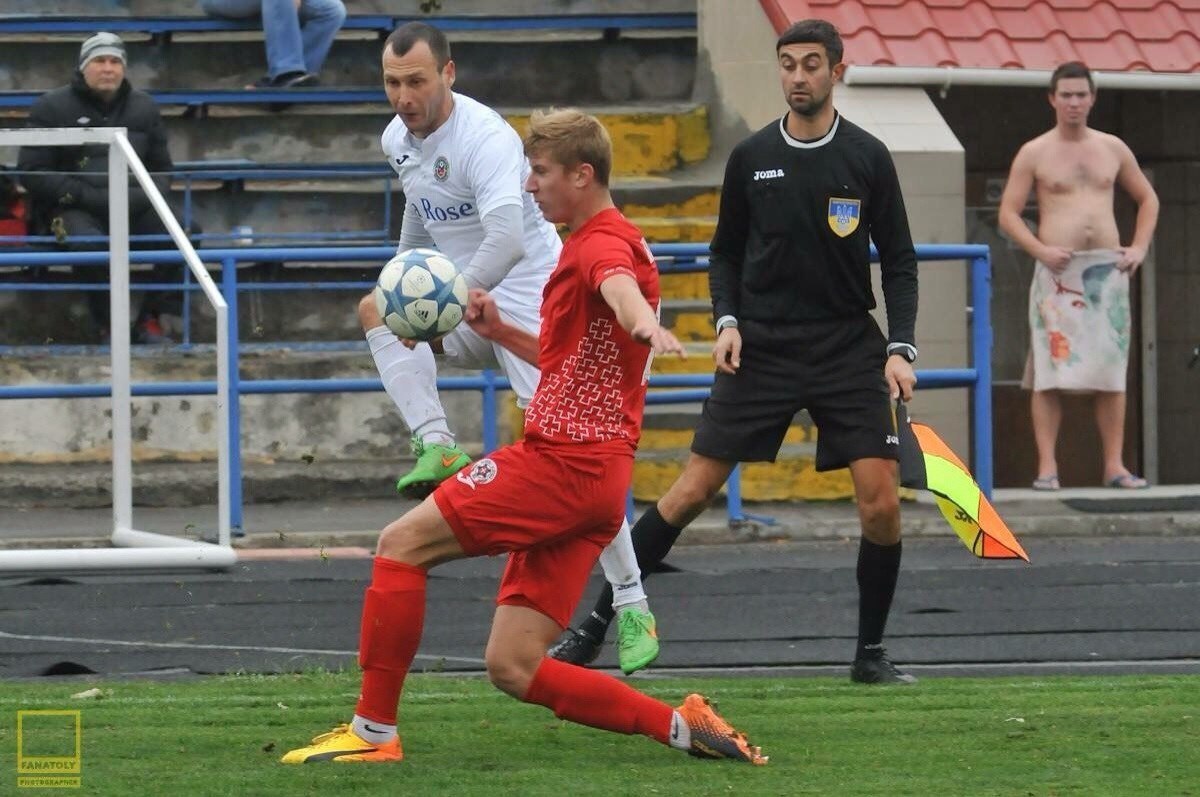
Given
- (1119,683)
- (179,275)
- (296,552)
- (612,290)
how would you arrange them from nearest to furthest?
1. (612,290)
2. (1119,683)
3. (296,552)
4. (179,275)

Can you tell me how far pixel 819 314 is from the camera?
712 cm

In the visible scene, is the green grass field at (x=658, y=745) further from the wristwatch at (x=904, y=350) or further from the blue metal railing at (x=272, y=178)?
the blue metal railing at (x=272, y=178)

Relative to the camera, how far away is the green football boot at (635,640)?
260 inches

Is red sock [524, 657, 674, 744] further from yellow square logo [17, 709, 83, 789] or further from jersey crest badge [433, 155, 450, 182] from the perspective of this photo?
jersey crest badge [433, 155, 450, 182]

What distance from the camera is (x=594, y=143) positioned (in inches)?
223

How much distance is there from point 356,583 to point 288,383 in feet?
6.99

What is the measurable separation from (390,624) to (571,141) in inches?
49.9

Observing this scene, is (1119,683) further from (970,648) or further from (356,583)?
(356,583)

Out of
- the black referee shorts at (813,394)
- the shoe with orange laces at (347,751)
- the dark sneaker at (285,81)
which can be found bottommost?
the shoe with orange laces at (347,751)

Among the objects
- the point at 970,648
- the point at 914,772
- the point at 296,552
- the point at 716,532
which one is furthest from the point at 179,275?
the point at 914,772

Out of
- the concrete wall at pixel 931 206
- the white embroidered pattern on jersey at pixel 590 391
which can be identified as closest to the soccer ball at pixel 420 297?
the white embroidered pattern on jersey at pixel 590 391

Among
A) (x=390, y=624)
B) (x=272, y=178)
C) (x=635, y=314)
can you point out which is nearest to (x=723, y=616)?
(x=390, y=624)

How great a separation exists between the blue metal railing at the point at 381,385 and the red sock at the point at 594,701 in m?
5.69

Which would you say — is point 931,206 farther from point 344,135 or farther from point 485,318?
point 485,318
